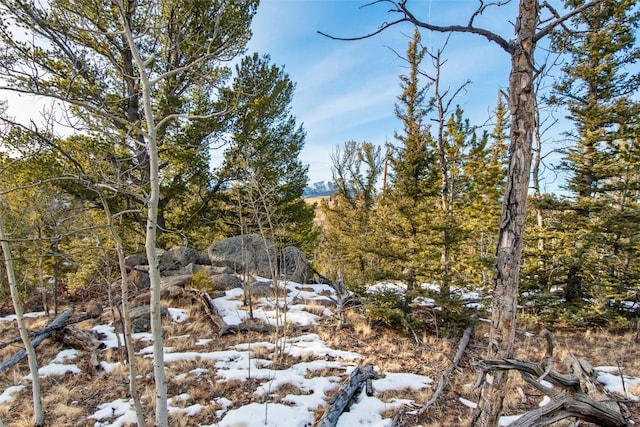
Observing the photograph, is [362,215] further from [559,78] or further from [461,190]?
[559,78]

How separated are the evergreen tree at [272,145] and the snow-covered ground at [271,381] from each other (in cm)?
502

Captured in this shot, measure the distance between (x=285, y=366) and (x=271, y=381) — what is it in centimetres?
80

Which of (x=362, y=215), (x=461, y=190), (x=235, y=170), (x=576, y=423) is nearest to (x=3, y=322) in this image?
(x=235, y=170)

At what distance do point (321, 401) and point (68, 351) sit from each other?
5.51 m

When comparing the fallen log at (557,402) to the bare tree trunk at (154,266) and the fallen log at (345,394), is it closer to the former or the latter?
the fallen log at (345,394)

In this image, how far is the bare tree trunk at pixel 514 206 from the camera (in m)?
2.68

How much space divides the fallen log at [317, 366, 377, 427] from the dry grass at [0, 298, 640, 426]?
1.05ft

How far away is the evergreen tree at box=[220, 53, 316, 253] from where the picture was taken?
11672mm

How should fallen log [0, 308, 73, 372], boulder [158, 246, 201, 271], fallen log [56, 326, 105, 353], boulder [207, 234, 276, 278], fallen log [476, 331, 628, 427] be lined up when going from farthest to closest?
boulder [207, 234, 276, 278], boulder [158, 246, 201, 271], fallen log [56, 326, 105, 353], fallen log [0, 308, 73, 372], fallen log [476, 331, 628, 427]

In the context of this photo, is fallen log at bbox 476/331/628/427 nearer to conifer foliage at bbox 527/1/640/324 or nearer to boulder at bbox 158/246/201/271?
conifer foliage at bbox 527/1/640/324

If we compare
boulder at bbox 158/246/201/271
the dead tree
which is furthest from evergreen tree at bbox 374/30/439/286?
boulder at bbox 158/246/201/271

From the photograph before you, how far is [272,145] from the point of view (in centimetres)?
1330

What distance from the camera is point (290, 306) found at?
393 inches

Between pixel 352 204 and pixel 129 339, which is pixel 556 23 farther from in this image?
pixel 352 204
